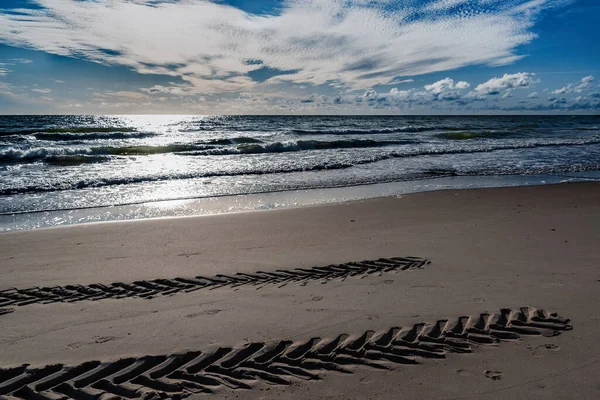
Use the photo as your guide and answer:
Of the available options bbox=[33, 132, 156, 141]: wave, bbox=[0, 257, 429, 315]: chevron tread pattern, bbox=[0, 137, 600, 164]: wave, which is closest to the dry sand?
bbox=[0, 257, 429, 315]: chevron tread pattern

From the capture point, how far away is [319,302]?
405 cm

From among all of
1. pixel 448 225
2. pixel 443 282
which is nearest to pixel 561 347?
pixel 443 282

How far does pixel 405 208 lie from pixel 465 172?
7356 millimetres

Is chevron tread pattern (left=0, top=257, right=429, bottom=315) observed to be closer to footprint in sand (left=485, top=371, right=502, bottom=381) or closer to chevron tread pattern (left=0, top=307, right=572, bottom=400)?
chevron tread pattern (left=0, top=307, right=572, bottom=400)

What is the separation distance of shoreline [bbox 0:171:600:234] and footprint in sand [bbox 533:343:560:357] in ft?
21.0

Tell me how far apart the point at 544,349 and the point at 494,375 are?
2.23ft

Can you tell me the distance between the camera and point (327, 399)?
267 centimetres

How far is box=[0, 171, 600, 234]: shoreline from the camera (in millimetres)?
8023

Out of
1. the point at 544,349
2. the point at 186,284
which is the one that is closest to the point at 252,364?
the point at 186,284

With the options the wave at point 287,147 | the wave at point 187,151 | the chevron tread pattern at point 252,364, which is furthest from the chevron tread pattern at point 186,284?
the wave at point 287,147

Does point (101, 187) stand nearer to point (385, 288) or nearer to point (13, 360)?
point (13, 360)

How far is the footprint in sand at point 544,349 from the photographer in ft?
10.2

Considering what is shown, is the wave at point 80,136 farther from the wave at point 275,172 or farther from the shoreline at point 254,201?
the shoreline at point 254,201

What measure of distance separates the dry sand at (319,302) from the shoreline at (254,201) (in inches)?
37.9
